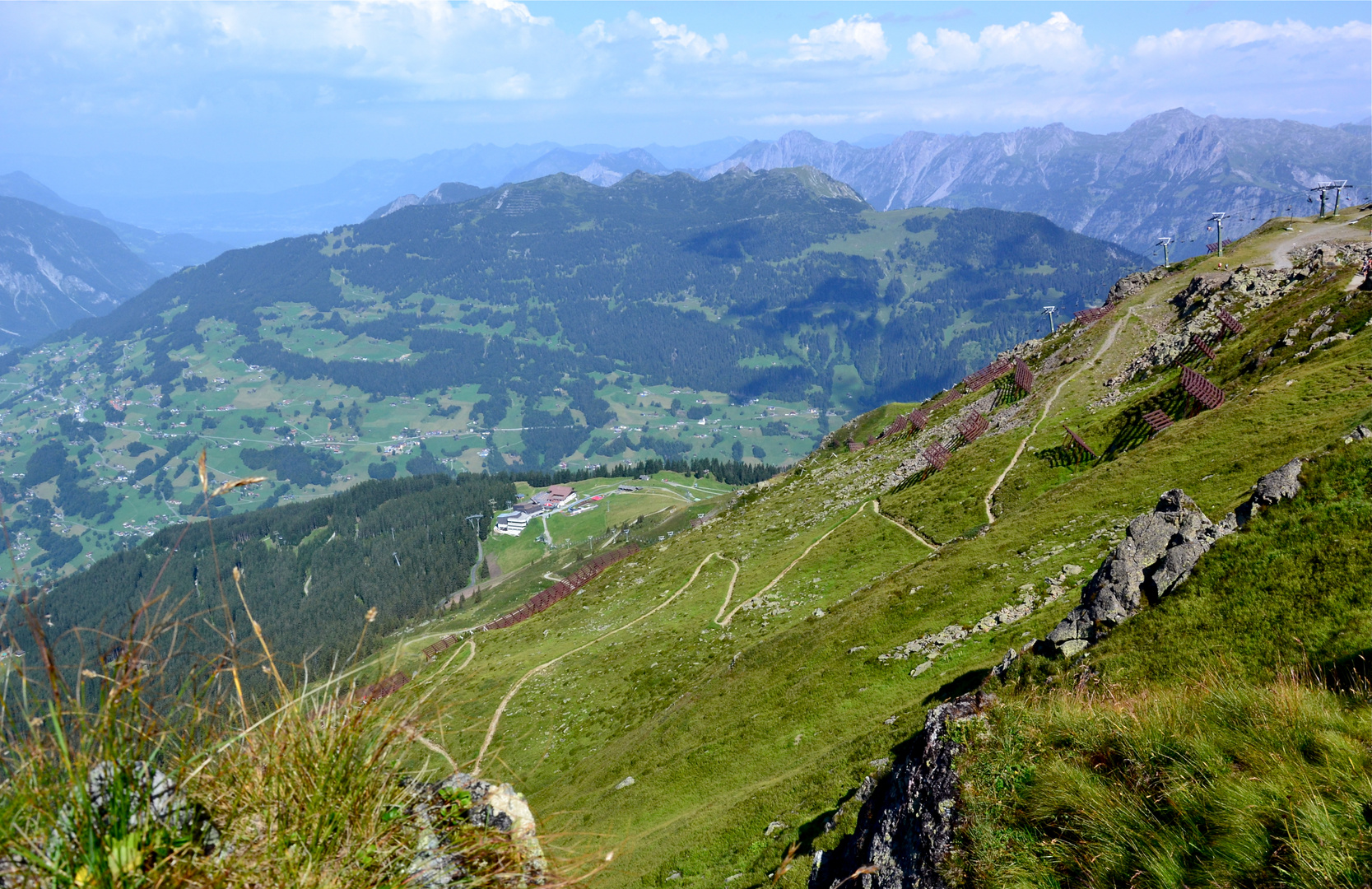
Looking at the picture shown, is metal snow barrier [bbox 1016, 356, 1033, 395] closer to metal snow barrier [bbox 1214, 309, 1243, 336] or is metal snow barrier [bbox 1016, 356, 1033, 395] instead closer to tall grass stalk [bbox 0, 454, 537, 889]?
metal snow barrier [bbox 1214, 309, 1243, 336]

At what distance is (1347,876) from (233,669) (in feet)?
31.8

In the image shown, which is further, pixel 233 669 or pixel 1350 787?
pixel 1350 787

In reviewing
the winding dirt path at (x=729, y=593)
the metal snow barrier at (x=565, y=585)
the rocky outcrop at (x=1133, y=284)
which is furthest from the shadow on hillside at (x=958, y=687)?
the rocky outcrop at (x=1133, y=284)

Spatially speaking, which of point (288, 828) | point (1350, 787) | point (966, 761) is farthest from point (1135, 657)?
point (288, 828)

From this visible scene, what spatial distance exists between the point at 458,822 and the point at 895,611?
31.3 m

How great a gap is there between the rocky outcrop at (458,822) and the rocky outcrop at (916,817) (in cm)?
549

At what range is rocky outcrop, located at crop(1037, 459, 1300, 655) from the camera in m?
18.9

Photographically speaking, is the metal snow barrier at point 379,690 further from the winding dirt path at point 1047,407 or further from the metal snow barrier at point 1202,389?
the metal snow barrier at point 1202,389

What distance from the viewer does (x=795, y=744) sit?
93.9 feet

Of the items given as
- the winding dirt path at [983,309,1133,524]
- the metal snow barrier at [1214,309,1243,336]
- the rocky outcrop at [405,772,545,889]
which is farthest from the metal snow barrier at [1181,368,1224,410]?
the rocky outcrop at [405,772,545,889]

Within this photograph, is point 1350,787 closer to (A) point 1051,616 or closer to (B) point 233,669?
(B) point 233,669

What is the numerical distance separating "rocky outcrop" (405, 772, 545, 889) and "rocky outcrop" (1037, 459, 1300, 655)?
1523cm

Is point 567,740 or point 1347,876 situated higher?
point 1347,876

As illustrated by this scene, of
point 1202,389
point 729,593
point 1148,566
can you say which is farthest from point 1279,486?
point 729,593
